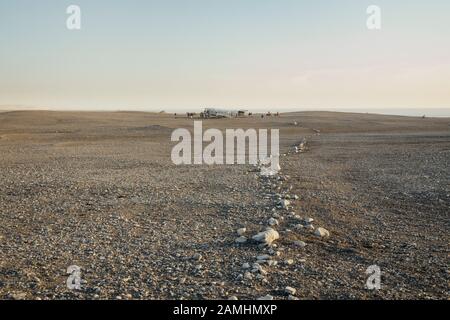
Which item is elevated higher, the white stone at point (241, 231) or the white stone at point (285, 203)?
the white stone at point (285, 203)

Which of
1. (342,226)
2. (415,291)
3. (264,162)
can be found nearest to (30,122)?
(264,162)

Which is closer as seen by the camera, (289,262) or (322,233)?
(289,262)

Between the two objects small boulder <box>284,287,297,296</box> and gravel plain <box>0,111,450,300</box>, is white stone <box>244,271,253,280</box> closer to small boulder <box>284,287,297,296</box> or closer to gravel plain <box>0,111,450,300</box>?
gravel plain <box>0,111,450,300</box>

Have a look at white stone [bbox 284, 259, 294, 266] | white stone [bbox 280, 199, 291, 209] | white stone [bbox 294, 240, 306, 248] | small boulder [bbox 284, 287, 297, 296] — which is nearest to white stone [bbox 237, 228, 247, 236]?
white stone [bbox 294, 240, 306, 248]

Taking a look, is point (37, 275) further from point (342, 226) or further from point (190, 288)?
point (342, 226)

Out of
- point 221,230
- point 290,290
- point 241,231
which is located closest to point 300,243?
point 241,231

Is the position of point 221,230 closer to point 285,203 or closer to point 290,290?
point 285,203

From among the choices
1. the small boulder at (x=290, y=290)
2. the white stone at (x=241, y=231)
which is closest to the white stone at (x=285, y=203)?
the white stone at (x=241, y=231)

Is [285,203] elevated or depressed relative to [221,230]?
elevated

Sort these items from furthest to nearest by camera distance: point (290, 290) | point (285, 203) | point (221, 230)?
point (285, 203) → point (221, 230) → point (290, 290)

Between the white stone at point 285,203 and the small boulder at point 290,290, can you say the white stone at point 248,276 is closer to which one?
the small boulder at point 290,290

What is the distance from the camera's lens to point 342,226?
40.1 feet

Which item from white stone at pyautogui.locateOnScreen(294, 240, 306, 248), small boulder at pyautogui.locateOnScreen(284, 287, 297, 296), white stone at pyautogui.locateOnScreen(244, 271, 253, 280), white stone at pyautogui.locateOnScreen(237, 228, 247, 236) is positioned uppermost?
white stone at pyautogui.locateOnScreen(237, 228, 247, 236)

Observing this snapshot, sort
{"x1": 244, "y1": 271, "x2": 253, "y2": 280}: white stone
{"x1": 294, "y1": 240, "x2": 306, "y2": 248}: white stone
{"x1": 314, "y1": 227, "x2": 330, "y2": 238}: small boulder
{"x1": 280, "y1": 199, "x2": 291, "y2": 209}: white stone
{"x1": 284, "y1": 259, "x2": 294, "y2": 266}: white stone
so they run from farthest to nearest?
{"x1": 280, "y1": 199, "x2": 291, "y2": 209}: white stone < {"x1": 314, "y1": 227, "x2": 330, "y2": 238}: small boulder < {"x1": 294, "y1": 240, "x2": 306, "y2": 248}: white stone < {"x1": 284, "y1": 259, "x2": 294, "y2": 266}: white stone < {"x1": 244, "y1": 271, "x2": 253, "y2": 280}: white stone
